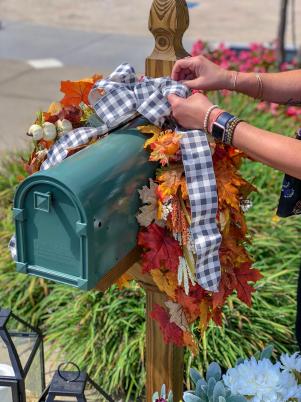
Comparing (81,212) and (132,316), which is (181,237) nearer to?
(81,212)

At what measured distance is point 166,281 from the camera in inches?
68.7

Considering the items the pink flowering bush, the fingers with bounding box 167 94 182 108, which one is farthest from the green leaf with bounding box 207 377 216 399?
the pink flowering bush

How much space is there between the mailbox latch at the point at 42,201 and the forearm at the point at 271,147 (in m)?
0.49

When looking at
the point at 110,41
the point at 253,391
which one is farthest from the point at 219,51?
the point at 253,391

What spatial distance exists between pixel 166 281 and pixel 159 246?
0.13 m

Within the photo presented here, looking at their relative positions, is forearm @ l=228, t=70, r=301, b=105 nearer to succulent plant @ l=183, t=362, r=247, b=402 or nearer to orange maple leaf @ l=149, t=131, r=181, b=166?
orange maple leaf @ l=149, t=131, r=181, b=166

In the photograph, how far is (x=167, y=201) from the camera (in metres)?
1.61

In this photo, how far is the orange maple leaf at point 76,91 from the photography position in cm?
177

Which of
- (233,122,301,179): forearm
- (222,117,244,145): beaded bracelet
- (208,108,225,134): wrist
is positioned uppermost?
(208,108,225,134): wrist

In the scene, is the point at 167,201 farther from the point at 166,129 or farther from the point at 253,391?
the point at 253,391

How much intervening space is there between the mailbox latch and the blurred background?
4.08 meters

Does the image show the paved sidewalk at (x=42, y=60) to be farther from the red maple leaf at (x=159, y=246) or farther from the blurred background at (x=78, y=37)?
the red maple leaf at (x=159, y=246)

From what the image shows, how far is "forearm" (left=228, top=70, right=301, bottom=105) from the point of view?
191cm

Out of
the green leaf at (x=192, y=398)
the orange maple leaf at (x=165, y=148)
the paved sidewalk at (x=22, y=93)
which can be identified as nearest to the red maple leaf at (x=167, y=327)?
the green leaf at (x=192, y=398)
